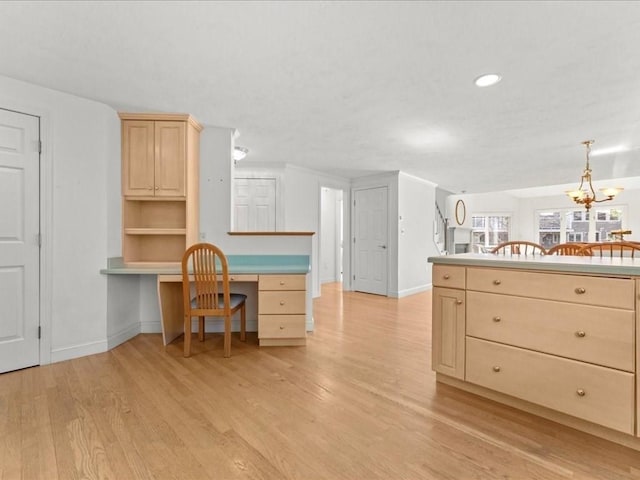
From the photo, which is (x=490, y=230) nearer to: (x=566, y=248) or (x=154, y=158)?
(x=566, y=248)

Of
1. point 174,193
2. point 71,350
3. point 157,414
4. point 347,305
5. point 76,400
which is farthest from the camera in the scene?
point 347,305

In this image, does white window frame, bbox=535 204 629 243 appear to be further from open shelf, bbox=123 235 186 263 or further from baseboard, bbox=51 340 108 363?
baseboard, bbox=51 340 108 363

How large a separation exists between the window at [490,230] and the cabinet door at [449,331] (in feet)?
28.6

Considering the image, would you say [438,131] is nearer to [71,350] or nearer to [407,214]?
[407,214]

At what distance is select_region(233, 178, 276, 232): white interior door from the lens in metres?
4.81

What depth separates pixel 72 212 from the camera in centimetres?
259

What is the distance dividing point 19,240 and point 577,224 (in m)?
12.0

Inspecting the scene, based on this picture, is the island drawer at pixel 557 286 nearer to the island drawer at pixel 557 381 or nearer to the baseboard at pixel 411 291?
the island drawer at pixel 557 381

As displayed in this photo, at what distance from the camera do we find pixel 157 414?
5.72 feet

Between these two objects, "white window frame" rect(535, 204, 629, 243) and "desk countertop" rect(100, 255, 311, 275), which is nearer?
"desk countertop" rect(100, 255, 311, 275)

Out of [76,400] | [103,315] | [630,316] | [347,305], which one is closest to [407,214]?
[347,305]

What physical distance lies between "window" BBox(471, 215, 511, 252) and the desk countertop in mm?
8327

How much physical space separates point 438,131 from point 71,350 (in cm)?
414

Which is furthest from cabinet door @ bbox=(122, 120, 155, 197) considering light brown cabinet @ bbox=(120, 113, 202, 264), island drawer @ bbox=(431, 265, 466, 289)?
island drawer @ bbox=(431, 265, 466, 289)
